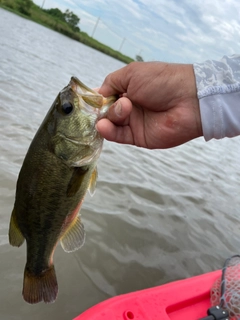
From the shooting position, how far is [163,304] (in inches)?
116

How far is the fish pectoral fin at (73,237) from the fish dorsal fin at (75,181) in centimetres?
31

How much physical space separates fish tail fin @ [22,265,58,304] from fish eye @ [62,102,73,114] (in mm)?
1061

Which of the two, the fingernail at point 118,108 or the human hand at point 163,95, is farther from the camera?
the human hand at point 163,95

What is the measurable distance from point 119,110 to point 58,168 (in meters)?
0.51

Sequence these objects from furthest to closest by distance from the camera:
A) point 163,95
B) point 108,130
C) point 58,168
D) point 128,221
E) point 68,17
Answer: point 68,17, point 128,221, point 163,95, point 108,130, point 58,168

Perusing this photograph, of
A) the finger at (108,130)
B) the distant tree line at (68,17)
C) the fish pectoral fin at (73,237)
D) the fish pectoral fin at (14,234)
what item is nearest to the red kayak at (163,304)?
the fish pectoral fin at (73,237)

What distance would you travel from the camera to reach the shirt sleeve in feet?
7.52

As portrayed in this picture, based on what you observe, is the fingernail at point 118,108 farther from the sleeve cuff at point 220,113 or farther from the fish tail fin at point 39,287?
the fish tail fin at point 39,287

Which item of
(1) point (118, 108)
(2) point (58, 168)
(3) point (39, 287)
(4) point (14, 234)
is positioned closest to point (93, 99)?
(1) point (118, 108)

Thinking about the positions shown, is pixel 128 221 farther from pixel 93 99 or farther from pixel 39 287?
pixel 93 99

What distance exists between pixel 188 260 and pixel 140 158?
128 inches

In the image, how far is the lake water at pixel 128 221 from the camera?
134 inches

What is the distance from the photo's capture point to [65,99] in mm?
2018

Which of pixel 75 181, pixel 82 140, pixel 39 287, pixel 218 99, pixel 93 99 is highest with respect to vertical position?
pixel 218 99
